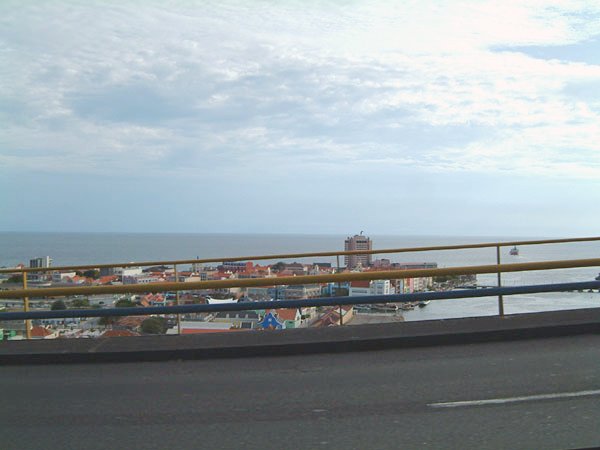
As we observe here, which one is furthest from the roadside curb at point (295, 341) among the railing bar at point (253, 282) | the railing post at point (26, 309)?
the railing bar at point (253, 282)

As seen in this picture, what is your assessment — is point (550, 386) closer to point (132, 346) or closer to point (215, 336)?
point (215, 336)

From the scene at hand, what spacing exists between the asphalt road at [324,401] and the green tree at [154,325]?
42.1 inches

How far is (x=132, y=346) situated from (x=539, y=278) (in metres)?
6.31

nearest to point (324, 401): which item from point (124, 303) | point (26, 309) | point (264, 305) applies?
point (264, 305)

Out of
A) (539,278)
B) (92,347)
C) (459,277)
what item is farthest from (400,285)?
(92,347)

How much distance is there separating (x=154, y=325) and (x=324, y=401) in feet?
13.1

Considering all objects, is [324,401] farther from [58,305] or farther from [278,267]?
[58,305]

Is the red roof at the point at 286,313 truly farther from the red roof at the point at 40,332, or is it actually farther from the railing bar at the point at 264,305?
the red roof at the point at 40,332

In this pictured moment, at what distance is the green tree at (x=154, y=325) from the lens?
8828 mm

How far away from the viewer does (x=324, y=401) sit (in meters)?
5.78

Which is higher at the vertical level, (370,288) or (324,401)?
(370,288)

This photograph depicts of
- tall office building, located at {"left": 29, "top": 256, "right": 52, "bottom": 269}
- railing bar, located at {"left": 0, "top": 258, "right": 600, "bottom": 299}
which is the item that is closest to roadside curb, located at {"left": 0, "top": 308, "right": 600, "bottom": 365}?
railing bar, located at {"left": 0, "top": 258, "right": 600, "bottom": 299}

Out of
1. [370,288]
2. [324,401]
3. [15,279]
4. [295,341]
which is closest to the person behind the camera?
[324,401]

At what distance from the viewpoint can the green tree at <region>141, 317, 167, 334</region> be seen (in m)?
8.83
